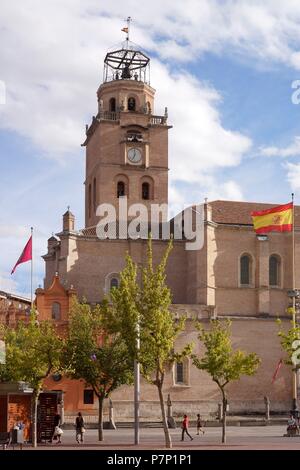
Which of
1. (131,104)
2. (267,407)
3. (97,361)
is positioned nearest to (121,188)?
(131,104)

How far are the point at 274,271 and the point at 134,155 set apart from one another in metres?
16.1

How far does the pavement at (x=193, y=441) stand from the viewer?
134 feet

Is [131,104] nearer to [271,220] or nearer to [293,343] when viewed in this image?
[271,220]

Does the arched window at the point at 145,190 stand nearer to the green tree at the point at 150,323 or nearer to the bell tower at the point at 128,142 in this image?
the bell tower at the point at 128,142

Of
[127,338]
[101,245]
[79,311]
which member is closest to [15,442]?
[127,338]

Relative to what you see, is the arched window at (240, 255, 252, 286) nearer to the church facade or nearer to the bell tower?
the church facade

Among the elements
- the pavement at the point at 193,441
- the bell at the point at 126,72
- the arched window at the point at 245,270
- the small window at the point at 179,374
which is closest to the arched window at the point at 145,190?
the bell at the point at 126,72

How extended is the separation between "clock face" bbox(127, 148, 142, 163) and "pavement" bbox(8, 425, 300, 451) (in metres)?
27.1

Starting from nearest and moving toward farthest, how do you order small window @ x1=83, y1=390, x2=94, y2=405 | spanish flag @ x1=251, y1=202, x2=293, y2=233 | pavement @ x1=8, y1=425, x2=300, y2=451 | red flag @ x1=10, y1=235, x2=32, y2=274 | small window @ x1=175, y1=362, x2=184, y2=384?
pavement @ x1=8, y1=425, x2=300, y2=451
red flag @ x1=10, y1=235, x2=32, y2=274
spanish flag @ x1=251, y1=202, x2=293, y2=233
small window @ x1=83, y1=390, x2=94, y2=405
small window @ x1=175, y1=362, x2=184, y2=384

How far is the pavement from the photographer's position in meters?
40.8

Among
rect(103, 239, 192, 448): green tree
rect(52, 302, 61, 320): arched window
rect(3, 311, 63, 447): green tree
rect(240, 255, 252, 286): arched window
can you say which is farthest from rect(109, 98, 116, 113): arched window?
rect(103, 239, 192, 448): green tree

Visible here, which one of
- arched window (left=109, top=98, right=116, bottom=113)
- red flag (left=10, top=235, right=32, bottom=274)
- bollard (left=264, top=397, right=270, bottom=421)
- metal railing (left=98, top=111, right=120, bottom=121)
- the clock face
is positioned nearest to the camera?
red flag (left=10, top=235, right=32, bottom=274)

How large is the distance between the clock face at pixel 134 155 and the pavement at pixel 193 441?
88.9 ft

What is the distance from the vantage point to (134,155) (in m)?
80.5
